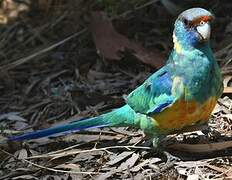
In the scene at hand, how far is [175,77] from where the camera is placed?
2.39m

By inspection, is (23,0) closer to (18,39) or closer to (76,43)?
(18,39)

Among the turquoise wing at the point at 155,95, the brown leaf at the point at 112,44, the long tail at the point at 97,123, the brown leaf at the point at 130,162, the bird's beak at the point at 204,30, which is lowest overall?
the brown leaf at the point at 130,162

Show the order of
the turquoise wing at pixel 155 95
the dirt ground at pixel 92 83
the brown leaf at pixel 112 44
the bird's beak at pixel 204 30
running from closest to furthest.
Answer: the bird's beak at pixel 204 30, the turquoise wing at pixel 155 95, the dirt ground at pixel 92 83, the brown leaf at pixel 112 44

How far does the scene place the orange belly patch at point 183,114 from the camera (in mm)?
2345

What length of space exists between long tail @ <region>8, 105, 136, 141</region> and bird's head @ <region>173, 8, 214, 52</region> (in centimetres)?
36

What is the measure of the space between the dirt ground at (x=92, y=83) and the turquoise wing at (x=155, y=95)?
0.19m

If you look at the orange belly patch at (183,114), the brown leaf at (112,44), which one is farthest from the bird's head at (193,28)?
the brown leaf at (112,44)

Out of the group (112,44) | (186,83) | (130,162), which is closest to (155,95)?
(186,83)

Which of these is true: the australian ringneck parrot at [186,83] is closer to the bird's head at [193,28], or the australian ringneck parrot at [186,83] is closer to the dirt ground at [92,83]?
the bird's head at [193,28]

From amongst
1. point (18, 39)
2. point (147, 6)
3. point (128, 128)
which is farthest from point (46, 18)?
point (128, 128)

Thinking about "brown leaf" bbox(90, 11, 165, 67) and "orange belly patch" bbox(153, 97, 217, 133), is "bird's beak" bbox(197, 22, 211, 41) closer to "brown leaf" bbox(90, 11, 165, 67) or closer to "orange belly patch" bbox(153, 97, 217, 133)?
"orange belly patch" bbox(153, 97, 217, 133)

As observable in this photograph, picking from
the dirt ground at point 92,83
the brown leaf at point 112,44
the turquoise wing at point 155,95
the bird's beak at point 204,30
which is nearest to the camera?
the bird's beak at point 204,30

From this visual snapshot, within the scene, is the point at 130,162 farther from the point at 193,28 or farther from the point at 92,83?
the point at 92,83

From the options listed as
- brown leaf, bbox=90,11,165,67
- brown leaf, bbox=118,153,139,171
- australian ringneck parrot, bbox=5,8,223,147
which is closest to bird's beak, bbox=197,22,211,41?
australian ringneck parrot, bbox=5,8,223,147
